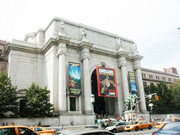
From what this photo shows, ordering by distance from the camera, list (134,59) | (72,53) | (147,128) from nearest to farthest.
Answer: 1. (147,128)
2. (72,53)
3. (134,59)

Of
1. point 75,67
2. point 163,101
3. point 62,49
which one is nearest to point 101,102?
point 75,67

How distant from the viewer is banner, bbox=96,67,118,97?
3919 cm

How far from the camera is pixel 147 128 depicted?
27.0m

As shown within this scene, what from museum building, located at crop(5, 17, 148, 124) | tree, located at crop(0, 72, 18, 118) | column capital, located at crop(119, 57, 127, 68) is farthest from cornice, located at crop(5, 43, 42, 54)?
column capital, located at crop(119, 57, 127, 68)

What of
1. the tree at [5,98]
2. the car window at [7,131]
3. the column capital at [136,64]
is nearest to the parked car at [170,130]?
the car window at [7,131]

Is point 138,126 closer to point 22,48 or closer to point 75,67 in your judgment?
point 75,67

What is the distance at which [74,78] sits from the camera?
120 ft

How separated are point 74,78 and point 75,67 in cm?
250

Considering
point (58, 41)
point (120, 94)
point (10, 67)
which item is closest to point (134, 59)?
point (120, 94)

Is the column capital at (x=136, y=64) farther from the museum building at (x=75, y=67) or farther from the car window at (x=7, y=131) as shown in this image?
the car window at (x=7, y=131)

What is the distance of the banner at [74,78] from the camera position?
35.6m

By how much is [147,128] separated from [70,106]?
15.7m

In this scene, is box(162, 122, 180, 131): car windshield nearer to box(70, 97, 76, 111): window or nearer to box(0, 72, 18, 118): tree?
box(0, 72, 18, 118): tree

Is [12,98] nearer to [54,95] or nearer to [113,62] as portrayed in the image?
[54,95]
